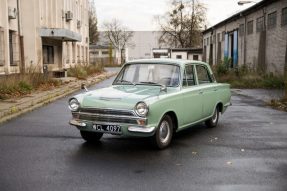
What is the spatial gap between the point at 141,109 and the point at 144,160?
872mm

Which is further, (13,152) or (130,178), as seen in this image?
(13,152)

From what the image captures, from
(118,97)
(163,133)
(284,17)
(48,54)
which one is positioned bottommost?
(163,133)

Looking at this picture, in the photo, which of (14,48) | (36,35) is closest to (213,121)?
(14,48)

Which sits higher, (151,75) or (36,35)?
(36,35)

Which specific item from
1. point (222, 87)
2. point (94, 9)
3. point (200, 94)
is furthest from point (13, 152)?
point (94, 9)

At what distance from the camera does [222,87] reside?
9.93m

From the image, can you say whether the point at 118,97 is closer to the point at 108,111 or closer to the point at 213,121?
the point at 108,111

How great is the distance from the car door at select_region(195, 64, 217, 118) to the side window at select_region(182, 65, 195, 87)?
0.26 metres

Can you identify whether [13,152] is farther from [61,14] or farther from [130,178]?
[61,14]

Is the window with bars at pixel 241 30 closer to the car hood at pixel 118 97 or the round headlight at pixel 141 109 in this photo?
the car hood at pixel 118 97

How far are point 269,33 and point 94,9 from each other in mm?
76993

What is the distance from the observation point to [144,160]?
655 cm

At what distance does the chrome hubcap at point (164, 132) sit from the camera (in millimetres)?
7320

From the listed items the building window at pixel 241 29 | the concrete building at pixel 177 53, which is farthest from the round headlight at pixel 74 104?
the concrete building at pixel 177 53
